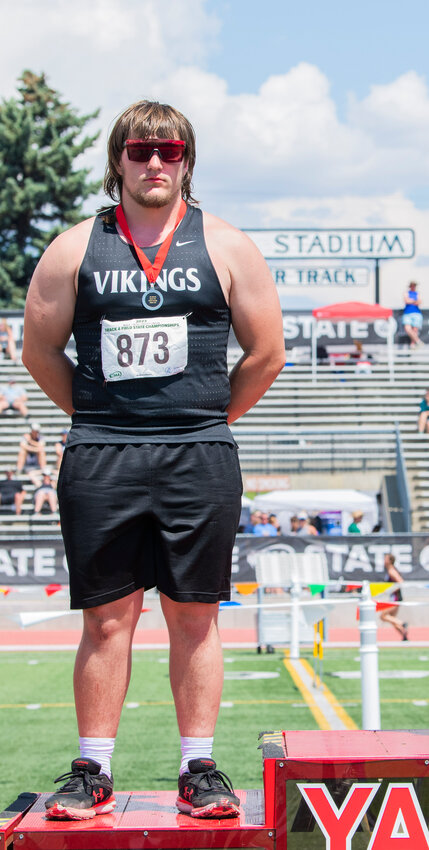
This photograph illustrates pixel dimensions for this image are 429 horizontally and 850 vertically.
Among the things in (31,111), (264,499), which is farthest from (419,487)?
(31,111)

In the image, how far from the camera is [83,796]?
3.05 meters

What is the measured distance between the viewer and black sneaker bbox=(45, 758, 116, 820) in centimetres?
300

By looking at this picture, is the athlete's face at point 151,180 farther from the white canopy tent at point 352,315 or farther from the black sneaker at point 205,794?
the white canopy tent at point 352,315

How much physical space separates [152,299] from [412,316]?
2424 centimetres

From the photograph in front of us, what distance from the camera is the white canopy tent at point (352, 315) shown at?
26.5 m

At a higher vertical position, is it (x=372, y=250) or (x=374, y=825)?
(x=372, y=250)

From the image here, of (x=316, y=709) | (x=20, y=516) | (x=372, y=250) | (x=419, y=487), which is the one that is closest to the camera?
(x=316, y=709)

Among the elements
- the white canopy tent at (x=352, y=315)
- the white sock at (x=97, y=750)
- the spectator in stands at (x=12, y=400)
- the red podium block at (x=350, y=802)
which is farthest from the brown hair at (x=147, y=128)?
the white canopy tent at (x=352, y=315)

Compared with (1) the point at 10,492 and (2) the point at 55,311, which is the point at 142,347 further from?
(1) the point at 10,492

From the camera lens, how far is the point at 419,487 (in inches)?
882

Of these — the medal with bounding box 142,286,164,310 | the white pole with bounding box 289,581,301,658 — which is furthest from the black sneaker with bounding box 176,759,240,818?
the white pole with bounding box 289,581,301,658

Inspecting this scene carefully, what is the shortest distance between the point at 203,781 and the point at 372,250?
29948 millimetres

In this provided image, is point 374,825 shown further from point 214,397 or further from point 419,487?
point 419,487

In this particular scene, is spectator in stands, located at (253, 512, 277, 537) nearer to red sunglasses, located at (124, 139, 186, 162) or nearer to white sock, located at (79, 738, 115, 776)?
white sock, located at (79, 738, 115, 776)
